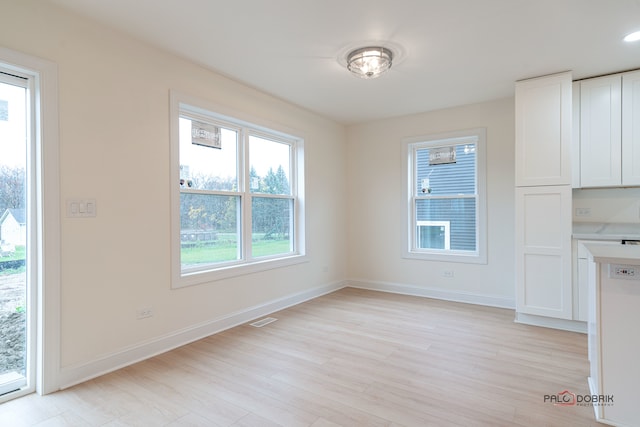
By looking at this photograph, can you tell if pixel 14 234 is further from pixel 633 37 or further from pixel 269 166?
pixel 633 37

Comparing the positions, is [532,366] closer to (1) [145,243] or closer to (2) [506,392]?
(2) [506,392]

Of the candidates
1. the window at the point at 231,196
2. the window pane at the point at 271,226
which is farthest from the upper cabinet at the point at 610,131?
the window pane at the point at 271,226

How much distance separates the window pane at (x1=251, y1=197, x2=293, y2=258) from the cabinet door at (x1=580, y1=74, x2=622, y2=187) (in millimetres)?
3536

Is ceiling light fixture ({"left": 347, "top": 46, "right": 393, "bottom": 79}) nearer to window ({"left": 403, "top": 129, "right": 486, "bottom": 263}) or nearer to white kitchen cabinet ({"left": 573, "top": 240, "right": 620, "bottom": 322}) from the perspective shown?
window ({"left": 403, "top": 129, "right": 486, "bottom": 263})

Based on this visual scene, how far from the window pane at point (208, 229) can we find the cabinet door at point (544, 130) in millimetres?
3275

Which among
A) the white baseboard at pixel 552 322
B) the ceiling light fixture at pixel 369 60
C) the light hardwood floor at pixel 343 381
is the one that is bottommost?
the light hardwood floor at pixel 343 381

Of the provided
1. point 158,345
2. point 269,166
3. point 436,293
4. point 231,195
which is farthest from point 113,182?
point 436,293

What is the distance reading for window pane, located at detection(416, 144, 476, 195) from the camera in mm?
4777

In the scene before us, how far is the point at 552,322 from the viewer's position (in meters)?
3.66

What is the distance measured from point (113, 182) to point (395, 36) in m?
2.61

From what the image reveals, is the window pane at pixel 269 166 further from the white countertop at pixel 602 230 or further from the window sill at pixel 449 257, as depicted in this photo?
the white countertop at pixel 602 230

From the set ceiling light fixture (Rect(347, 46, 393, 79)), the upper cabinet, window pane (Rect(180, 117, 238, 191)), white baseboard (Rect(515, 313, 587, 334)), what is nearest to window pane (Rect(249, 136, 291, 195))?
window pane (Rect(180, 117, 238, 191))

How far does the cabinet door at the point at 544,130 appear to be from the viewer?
3541 mm

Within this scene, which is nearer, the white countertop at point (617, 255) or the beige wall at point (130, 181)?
the white countertop at point (617, 255)
